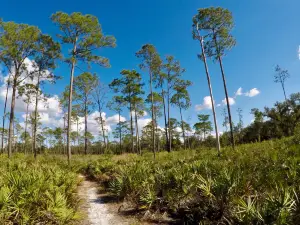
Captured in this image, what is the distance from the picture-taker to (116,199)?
333 inches

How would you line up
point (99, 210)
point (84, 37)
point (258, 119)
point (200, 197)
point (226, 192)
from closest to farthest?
point (226, 192) < point (200, 197) < point (99, 210) < point (84, 37) < point (258, 119)

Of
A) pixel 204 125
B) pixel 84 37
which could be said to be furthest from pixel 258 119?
pixel 84 37

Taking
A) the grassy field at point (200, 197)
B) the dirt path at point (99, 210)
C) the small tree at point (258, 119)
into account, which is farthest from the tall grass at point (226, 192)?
the small tree at point (258, 119)

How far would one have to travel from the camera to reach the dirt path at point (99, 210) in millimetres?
6262

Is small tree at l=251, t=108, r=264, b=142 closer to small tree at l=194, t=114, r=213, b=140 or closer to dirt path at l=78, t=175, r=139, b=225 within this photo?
small tree at l=194, t=114, r=213, b=140

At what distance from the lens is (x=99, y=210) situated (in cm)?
730

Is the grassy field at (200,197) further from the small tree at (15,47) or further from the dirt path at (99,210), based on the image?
the small tree at (15,47)

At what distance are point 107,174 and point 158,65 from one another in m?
16.6

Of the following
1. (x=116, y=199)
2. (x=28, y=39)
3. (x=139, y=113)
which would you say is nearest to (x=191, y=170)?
(x=116, y=199)

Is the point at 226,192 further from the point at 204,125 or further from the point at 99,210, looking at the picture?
the point at 204,125

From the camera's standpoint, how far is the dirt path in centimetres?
626

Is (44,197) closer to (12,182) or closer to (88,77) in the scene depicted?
(12,182)

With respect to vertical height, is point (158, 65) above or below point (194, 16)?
below

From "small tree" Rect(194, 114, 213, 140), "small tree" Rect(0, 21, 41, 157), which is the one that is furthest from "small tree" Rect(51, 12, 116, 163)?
"small tree" Rect(194, 114, 213, 140)
